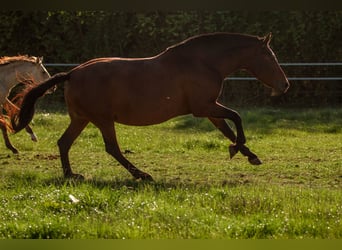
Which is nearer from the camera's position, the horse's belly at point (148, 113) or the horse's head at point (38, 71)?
the horse's belly at point (148, 113)

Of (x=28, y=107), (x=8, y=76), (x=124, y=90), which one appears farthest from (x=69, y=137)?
(x=8, y=76)

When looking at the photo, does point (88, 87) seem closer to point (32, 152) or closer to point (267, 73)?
point (267, 73)

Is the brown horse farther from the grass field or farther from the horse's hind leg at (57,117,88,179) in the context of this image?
the grass field

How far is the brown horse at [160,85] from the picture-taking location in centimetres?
685

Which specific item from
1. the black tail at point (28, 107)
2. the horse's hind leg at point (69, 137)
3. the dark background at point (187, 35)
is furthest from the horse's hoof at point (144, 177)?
the dark background at point (187, 35)

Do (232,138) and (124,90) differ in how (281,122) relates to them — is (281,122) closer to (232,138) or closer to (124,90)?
(232,138)

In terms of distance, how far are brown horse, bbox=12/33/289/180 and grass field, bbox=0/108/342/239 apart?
58cm

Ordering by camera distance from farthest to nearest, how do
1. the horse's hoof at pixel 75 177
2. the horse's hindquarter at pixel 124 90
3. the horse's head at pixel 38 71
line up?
the horse's head at pixel 38 71
the horse's hindquarter at pixel 124 90
the horse's hoof at pixel 75 177

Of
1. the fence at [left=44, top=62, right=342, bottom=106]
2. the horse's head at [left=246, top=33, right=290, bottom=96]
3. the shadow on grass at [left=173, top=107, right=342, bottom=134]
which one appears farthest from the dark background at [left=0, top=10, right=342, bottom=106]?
the horse's head at [left=246, top=33, right=290, bottom=96]

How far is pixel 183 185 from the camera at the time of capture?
600 cm

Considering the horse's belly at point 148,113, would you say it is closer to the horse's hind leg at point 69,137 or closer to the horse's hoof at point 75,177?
the horse's hind leg at point 69,137

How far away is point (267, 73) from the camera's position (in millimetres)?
7148

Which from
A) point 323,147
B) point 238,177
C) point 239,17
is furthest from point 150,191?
point 239,17

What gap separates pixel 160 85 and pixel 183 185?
1387mm
